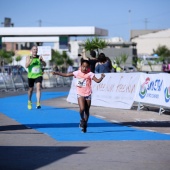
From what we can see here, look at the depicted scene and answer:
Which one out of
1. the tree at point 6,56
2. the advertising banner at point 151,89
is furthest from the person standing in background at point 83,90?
the tree at point 6,56

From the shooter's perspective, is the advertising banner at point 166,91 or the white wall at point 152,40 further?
the white wall at point 152,40

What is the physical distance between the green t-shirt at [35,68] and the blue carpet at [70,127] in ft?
3.73

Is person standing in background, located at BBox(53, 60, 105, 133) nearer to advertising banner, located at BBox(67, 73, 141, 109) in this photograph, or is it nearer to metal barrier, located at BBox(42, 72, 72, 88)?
advertising banner, located at BBox(67, 73, 141, 109)

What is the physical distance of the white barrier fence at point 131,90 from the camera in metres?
17.3

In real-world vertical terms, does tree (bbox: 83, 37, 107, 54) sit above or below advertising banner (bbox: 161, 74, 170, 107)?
above

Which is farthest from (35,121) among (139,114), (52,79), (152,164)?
(52,79)

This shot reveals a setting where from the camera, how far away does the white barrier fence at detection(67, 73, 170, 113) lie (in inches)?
681

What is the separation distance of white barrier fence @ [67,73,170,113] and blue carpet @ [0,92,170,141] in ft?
6.45

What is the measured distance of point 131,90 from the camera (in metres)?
19.1

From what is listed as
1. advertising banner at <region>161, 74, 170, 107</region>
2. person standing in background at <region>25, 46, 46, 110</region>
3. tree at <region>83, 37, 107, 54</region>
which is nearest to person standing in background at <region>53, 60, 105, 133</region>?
advertising banner at <region>161, 74, 170, 107</region>

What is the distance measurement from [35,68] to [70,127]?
5.43 meters

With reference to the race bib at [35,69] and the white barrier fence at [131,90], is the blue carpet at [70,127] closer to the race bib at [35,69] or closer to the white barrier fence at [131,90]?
the race bib at [35,69]

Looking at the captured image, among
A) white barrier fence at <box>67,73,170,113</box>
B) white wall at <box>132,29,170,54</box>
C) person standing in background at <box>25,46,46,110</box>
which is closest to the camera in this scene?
white barrier fence at <box>67,73,170,113</box>

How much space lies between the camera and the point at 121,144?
434 inches
